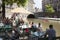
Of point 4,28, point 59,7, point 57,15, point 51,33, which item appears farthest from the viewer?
point 59,7

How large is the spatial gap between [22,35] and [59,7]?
113 metres

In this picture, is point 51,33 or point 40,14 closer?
point 51,33

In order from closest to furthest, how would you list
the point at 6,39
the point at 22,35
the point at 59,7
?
1. the point at 6,39
2. the point at 22,35
3. the point at 59,7

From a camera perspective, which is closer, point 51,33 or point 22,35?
point 51,33

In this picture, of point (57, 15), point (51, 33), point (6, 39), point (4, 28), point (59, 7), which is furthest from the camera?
point (59, 7)

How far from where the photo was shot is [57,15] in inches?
4144

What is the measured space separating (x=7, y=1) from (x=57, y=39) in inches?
928

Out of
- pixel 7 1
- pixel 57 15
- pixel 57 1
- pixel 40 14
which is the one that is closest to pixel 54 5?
pixel 57 1

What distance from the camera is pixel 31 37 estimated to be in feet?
48.8

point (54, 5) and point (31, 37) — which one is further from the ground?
point (31, 37)

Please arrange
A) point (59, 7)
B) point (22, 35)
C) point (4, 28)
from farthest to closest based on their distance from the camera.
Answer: point (59, 7) → point (4, 28) → point (22, 35)

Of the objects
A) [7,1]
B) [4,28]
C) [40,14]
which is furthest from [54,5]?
[4,28]

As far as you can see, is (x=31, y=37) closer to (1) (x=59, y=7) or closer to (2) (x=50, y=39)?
(2) (x=50, y=39)

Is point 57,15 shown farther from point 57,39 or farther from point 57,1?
point 57,39
